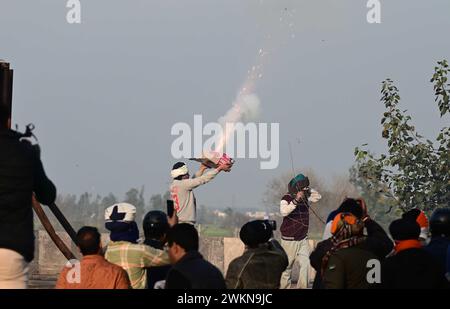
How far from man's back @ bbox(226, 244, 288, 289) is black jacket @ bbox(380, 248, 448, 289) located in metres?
1.13

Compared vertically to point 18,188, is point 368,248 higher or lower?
lower

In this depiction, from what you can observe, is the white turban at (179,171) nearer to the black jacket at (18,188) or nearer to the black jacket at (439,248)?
the black jacket at (439,248)

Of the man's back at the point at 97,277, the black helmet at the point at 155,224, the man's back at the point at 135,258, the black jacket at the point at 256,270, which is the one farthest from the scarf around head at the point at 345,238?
the man's back at the point at 97,277

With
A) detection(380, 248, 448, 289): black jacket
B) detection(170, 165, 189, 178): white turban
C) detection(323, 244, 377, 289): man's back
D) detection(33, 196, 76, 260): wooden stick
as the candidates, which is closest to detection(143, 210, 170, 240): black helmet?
detection(323, 244, 377, 289): man's back

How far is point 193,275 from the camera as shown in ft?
25.2

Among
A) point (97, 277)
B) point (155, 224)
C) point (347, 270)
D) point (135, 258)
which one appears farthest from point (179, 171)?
point (97, 277)

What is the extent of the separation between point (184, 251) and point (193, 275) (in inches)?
17.0

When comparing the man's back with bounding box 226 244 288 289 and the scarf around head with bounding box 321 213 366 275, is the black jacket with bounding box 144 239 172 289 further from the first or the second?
the scarf around head with bounding box 321 213 366 275

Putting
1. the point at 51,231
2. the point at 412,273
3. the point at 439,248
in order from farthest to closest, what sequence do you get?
the point at 51,231 < the point at 439,248 < the point at 412,273

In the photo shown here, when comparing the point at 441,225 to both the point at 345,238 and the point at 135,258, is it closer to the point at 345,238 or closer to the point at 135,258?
the point at 345,238

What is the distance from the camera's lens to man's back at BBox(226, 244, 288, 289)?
29.2 ft
